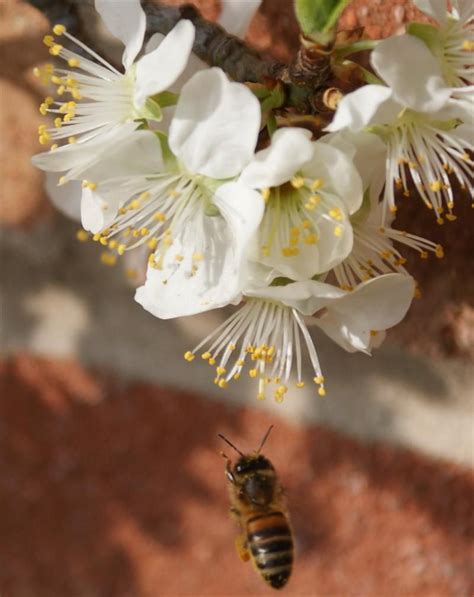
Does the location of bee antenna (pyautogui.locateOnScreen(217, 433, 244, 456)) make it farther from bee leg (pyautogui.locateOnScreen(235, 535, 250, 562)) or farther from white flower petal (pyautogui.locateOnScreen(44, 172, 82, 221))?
white flower petal (pyautogui.locateOnScreen(44, 172, 82, 221))

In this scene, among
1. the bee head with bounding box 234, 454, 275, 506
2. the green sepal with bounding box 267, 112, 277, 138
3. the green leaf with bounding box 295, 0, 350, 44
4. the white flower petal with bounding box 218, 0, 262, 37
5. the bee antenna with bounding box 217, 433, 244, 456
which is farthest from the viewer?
the bee antenna with bounding box 217, 433, 244, 456

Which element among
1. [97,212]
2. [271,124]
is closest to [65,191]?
[97,212]

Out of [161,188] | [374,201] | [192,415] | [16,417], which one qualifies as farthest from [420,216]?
[16,417]

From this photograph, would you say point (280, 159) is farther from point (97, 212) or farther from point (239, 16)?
point (239, 16)

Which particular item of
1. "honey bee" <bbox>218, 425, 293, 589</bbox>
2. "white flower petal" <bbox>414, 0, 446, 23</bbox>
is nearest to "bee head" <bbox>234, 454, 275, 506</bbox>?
"honey bee" <bbox>218, 425, 293, 589</bbox>

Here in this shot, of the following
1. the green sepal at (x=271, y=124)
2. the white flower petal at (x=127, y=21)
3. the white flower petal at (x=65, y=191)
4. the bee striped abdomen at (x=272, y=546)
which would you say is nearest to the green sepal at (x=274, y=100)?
the green sepal at (x=271, y=124)

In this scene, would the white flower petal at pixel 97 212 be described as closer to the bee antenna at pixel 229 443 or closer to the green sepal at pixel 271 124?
the green sepal at pixel 271 124

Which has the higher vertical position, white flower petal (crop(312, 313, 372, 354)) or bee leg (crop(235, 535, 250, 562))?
white flower petal (crop(312, 313, 372, 354))
